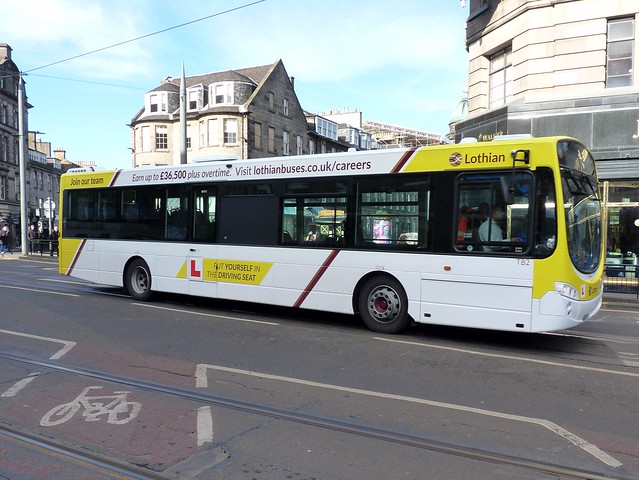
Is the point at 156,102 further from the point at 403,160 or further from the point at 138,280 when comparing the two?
the point at 403,160

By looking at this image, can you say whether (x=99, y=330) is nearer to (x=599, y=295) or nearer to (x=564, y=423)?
(x=564, y=423)

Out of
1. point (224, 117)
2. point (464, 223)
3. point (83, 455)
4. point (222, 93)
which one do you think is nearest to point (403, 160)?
point (464, 223)

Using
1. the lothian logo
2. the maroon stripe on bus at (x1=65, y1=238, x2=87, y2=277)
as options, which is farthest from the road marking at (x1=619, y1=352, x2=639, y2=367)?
the maroon stripe on bus at (x1=65, y1=238, x2=87, y2=277)

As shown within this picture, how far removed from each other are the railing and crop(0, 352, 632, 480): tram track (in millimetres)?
12091

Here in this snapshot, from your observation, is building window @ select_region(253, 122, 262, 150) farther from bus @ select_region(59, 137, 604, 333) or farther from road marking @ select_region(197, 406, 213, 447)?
road marking @ select_region(197, 406, 213, 447)

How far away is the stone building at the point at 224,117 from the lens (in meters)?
40.9

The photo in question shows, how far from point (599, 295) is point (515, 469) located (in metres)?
5.13

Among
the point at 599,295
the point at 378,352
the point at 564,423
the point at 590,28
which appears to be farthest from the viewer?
the point at 590,28

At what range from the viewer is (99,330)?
330 inches

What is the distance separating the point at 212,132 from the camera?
41156 millimetres

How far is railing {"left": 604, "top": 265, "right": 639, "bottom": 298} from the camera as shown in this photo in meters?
14.1

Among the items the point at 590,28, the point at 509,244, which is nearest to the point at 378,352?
the point at 509,244

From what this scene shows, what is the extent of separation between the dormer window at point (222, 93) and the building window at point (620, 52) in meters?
30.0

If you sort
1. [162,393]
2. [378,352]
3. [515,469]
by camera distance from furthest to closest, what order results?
[378,352], [162,393], [515,469]
